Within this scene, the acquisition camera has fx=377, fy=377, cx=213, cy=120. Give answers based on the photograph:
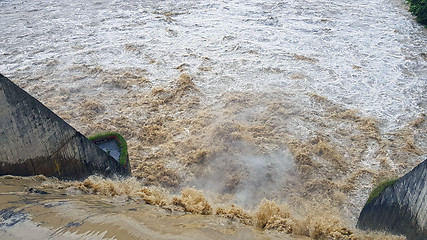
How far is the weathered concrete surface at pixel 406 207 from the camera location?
359 cm

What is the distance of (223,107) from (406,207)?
4468 mm

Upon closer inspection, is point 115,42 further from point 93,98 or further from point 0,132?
point 0,132

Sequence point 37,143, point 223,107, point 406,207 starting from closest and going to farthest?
point 406,207 → point 37,143 → point 223,107

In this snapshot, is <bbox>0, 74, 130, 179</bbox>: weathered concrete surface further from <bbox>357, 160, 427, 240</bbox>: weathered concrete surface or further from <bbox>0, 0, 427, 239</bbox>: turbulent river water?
<bbox>357, 160, 427, 240</bbox>: weathered concrete surface

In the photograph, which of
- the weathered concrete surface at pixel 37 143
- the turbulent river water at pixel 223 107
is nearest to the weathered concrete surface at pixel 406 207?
the turbulent river water at pixel 223 107

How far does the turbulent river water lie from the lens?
436 centimetres

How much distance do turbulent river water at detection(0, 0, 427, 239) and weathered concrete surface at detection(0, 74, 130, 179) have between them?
17 cm

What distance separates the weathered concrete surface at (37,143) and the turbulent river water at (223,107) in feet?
0.55

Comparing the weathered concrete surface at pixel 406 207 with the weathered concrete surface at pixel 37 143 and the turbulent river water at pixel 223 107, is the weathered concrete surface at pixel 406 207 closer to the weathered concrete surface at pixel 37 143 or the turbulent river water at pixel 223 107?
the turbulent river water at pixel 223 107

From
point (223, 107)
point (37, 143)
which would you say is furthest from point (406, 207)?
point (223, 107)

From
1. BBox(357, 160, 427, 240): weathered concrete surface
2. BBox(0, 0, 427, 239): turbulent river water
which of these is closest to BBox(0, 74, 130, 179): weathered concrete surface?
BBox(0, 0, 427, 239): turbulent river water

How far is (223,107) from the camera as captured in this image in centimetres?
776

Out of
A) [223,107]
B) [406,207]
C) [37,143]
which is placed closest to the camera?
[406,207]

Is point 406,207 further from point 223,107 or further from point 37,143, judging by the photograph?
point 223,107
